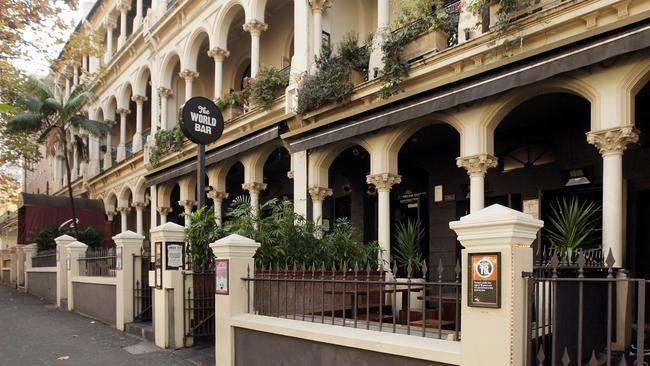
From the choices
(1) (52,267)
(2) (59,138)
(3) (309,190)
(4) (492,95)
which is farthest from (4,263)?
(4) (492,95)

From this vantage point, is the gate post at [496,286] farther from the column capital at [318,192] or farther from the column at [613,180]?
the column capital at [318,192]

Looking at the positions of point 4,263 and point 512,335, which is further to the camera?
point 4,263

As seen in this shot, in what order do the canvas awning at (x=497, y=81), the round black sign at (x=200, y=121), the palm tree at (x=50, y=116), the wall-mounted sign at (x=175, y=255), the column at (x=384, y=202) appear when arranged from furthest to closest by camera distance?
the palm tree at (x=50, y=116) → the column at (x=384, y=202) → the round black sign at (x=200, y=121) → the wall-mounted sign at (x=175, y=255) → the canvas awning at (x=497, y=81)

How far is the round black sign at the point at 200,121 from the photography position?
8438 millimetres

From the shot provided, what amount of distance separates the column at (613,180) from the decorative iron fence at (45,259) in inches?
578

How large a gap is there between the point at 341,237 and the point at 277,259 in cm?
122

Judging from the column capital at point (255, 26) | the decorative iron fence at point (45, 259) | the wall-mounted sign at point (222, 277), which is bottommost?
the decorative iron fence at point (45, 259)

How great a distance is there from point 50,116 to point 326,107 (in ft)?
43.3

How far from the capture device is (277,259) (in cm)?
768

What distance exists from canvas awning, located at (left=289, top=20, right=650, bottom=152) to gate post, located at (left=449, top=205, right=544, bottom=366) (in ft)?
11.3

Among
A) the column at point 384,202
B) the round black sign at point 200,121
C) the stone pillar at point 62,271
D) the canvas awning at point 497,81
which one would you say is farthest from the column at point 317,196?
the stone pillar at point 62,271

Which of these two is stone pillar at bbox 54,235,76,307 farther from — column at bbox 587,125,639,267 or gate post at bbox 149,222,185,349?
column at bbox 587,125,639,267

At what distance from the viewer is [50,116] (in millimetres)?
19000

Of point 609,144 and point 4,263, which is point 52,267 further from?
point 609,144
